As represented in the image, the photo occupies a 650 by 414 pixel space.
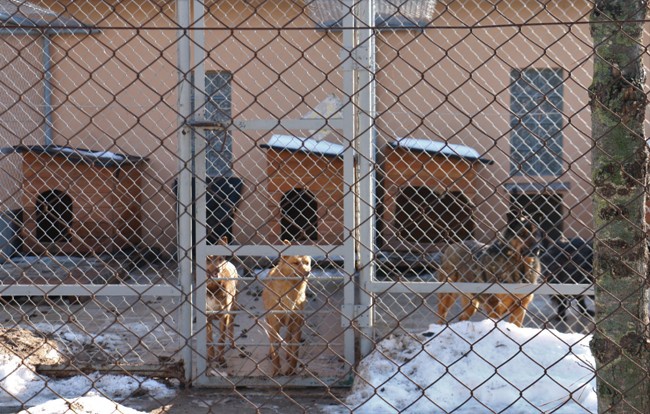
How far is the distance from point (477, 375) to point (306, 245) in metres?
1.39

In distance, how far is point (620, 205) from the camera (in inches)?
92.2

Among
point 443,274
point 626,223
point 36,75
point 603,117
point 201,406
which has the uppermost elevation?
point 36,75

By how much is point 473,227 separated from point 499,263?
504cm

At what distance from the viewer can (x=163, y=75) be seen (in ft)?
38.9

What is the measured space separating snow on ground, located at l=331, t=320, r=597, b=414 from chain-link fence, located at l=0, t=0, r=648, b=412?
2 cm

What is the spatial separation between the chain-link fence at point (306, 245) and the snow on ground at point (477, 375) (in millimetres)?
18

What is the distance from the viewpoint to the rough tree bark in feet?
7.53

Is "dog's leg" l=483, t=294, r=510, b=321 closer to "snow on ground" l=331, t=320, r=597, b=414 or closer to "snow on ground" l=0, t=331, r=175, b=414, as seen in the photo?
"snow on ground" l=331, t=320, r=597, b=414

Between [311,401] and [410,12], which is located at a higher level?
[410,12]

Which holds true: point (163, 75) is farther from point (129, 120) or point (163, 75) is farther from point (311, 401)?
point (311, 401)

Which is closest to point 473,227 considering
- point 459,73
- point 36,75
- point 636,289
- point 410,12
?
point 459,73

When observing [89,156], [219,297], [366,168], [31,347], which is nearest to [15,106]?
[89,156]

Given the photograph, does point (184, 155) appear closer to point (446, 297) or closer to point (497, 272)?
point (497, 272)

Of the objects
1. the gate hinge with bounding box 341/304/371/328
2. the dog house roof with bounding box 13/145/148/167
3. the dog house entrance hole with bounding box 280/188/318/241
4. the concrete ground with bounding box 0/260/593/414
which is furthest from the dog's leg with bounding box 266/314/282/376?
the dog house roof with bounding box 13/145/148/167
